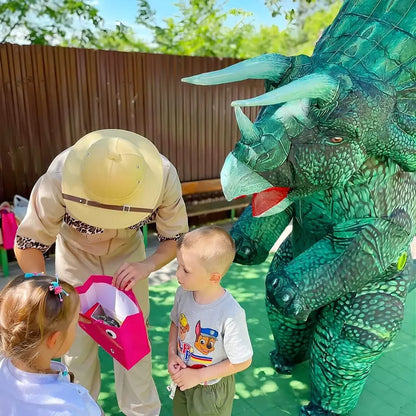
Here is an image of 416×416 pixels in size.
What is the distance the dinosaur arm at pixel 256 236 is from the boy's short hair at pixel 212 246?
708 millimetres

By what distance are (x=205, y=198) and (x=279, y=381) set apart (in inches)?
150

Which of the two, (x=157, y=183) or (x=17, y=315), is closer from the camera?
(x=17, y=315)

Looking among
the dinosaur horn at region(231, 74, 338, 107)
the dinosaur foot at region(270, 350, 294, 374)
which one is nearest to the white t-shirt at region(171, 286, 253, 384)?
the dinosaur horn at region(231, 74, 338, 107)

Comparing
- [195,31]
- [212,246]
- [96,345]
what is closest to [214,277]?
[212,246]

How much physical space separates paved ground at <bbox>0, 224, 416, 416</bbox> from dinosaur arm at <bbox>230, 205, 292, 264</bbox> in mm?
798

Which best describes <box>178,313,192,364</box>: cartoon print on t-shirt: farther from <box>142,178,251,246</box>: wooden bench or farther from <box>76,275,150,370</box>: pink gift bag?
<box>142,178,251,246</box>: wooden bench

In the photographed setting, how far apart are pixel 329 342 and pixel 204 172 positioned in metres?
4.21

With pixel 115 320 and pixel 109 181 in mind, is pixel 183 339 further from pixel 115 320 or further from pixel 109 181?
pixel 109 181

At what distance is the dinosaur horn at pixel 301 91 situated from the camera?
5.16 feet

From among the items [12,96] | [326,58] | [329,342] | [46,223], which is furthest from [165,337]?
[12,96]

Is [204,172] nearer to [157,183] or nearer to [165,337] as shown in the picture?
[165,337]

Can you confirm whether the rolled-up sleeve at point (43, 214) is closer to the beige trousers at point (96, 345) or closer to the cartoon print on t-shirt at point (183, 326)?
the beige trousers at point (96, 345)

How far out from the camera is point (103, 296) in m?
1.80

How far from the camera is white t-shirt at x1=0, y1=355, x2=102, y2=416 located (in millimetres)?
1212
